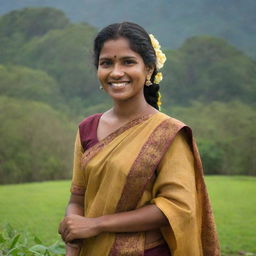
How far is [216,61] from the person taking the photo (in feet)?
55.9

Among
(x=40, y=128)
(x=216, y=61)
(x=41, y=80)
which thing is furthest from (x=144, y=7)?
(x=40, y=128)

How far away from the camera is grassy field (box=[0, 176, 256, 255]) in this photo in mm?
5102

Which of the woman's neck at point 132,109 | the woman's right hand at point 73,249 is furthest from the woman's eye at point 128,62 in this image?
the woman's right hand at point 73,249

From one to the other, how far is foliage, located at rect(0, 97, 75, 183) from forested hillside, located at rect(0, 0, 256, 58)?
232 inches

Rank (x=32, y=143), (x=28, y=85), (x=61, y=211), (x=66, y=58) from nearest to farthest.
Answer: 1. (x=61, y=211)
2. (x=32, y=143)
3. (x=28, y=85)
4. (x=66, y=58)

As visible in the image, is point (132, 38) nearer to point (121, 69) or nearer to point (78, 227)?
point (121, 69)

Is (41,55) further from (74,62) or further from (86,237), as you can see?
(86,237)

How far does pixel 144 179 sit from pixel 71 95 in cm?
1366

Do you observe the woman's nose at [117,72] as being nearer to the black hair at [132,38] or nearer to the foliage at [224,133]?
the black hair at [132,38]

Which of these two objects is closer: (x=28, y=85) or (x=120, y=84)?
(x=120, y=84)

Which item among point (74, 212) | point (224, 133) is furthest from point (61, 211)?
point (224, 133)

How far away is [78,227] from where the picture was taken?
1.31 meters

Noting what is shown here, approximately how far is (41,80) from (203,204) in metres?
12.9

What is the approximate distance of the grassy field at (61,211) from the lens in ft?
16.7
